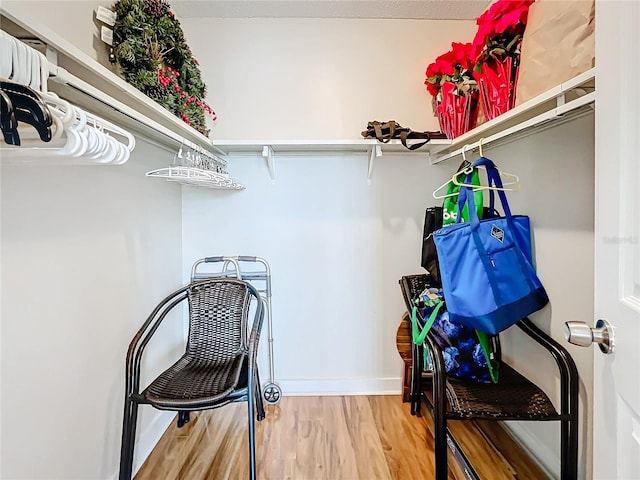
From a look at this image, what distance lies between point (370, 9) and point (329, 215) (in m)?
1.26

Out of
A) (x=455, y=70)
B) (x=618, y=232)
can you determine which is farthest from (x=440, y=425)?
(x=455, y=70)

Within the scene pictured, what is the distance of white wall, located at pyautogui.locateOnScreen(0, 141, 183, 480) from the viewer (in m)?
1.12

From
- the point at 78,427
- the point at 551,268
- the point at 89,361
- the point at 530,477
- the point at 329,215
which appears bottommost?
the point at 530,477

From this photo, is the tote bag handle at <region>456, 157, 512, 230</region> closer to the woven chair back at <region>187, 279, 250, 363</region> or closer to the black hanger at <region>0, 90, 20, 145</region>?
the woven chair back at <region>187, 279, 250, 363</region>

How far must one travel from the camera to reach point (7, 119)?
679 mm

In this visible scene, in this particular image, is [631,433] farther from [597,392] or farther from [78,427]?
[78,427]

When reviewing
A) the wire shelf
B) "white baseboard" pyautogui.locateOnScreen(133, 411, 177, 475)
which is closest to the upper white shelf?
the wire shelf

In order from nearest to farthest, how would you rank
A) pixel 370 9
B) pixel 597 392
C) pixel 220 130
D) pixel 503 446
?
pixel 597 392 < pixel 503 446 < pixel 370 9 < pixel 220 130

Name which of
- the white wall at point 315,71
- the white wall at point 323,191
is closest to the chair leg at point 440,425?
the white wall at point 323,191

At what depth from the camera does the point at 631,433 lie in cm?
74

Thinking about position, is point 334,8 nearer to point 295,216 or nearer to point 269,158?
point 269,158

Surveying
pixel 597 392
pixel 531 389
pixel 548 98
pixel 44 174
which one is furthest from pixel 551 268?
pixel 44 174

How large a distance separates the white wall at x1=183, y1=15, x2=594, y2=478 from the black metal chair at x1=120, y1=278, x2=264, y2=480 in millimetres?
520

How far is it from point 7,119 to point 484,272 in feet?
4.81
